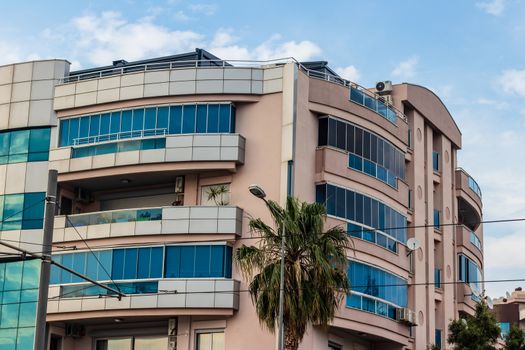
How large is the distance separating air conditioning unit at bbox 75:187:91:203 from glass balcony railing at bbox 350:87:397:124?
488 inches

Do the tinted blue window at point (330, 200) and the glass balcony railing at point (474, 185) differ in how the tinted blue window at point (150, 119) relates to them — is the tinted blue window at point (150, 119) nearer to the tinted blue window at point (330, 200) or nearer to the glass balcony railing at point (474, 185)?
the tinted blue window at point (330, 200)

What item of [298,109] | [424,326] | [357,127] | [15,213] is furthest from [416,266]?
[15,213]

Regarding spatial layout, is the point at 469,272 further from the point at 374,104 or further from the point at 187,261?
the point at 187,261

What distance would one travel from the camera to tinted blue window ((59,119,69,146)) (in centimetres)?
4309

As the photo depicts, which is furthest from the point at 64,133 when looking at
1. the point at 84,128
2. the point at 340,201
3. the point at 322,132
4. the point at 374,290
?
the point at 374,290

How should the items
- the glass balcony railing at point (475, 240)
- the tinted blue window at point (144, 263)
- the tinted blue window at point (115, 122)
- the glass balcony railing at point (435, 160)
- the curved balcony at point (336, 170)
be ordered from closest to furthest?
the tinted blue window at point (144, 263) → the curved balcony at point (336, 170) → the tinted blue window at point (115, 122) → the glass balcony railing at point (435, 160) → the glass balcony railing at point (475, 240)

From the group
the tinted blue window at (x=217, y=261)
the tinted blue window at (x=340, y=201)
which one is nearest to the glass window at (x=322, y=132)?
the tinted blue window at (x=340, y=201)

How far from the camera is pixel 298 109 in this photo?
40.2 metres

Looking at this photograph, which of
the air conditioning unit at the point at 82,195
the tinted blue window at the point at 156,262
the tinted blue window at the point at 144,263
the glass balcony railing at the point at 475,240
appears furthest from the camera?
the glass balcony railing at the point at 475,240

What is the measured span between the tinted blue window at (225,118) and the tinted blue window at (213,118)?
15cm

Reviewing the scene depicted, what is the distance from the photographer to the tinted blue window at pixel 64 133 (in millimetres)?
43094

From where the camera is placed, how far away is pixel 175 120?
134 ft

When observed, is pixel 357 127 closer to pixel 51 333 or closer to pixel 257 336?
pixel 257 336

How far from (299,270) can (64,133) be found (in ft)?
50.3
